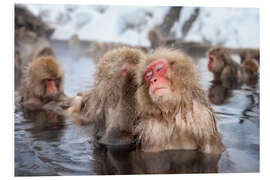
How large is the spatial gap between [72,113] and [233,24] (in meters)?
1.77

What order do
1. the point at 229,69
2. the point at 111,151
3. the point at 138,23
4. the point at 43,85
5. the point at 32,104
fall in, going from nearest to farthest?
the point at 111,151, the point at 138,23, the point at 229,69, the point at 32,104, the point at 43,85

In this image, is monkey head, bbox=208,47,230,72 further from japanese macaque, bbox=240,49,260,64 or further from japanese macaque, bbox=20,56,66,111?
japanese macaque, bbox=20,56,66,111

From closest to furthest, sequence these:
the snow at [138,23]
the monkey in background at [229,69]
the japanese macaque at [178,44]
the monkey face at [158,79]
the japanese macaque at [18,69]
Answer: the monkey face at [158,79]
the snow at [138,23]
the japanese macaque at [178,44]
the monkey in background at [229,69]
the japanese macaque at [18,69]

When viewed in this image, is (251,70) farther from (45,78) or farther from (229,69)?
(45,78)

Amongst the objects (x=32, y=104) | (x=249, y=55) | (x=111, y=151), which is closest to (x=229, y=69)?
(x=249, y=55)

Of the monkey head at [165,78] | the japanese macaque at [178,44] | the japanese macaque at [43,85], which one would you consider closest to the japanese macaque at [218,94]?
the japanese macaque at [178,44]

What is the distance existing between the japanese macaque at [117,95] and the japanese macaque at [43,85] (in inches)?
40.2

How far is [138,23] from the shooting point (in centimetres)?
346

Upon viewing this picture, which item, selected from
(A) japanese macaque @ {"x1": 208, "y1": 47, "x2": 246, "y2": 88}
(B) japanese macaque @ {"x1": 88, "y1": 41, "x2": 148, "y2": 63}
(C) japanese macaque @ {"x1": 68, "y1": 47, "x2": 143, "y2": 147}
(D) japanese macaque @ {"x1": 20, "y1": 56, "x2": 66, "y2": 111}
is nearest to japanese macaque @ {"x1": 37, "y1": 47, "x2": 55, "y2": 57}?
(D) japanese macaque @ {"x1": 20, "y1": 56, "x2": 66, "y2": 111}

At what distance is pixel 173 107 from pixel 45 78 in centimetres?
196

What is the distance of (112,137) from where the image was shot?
2.94m

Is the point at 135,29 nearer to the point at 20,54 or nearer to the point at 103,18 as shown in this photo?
the point at 103,18

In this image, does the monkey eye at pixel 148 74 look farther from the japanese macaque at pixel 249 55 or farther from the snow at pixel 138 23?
the japanese macaque at pixel 249 55

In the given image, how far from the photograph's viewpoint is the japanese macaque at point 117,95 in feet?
9.52
